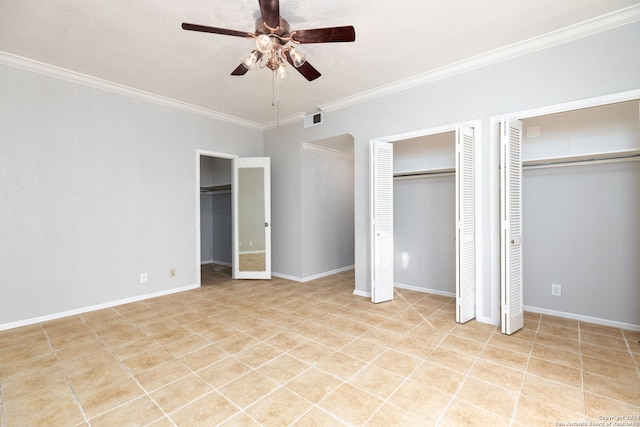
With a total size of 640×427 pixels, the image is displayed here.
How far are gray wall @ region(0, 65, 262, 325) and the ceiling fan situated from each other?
7.69 feet

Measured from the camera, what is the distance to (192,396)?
1940mm

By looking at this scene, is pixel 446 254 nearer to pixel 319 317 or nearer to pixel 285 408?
pixel 319 317

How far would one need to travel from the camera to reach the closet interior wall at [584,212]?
295 cm

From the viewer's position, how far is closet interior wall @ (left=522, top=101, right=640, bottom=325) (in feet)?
→ 9.67

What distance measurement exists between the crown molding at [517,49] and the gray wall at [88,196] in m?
2.94

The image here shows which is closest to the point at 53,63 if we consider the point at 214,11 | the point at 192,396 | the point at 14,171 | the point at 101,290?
the point at 14,171

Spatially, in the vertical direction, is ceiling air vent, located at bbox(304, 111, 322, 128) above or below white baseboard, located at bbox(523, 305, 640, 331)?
above

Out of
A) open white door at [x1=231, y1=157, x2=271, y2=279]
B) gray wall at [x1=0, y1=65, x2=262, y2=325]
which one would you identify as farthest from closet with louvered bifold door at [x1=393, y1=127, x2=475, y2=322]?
gray wall at [x1=0, y1=65, x2=262, y2=325]

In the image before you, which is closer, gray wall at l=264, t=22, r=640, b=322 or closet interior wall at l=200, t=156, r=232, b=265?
gray wall at l=264, t=22, r=640, b=322

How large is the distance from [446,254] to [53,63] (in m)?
5.24

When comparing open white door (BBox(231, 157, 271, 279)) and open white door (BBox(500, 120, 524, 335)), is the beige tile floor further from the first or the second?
open white door (BBox(231, 157, 271, 279))

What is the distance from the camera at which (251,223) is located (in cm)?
517

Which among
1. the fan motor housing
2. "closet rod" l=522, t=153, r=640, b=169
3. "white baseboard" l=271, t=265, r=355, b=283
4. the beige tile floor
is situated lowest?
the beige tile floor

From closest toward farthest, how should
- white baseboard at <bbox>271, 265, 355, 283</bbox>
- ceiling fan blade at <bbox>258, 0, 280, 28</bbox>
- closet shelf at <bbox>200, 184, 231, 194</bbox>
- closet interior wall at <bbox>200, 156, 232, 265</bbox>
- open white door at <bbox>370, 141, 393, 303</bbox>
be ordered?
ceiling fan blade at <bbox>258, 0, 280, 28</bbox>
open white door at <bbox>370, 141, 393, 303</bbox>
white baseboard at <bbox>271, 265, 355, 283</bbox>
closet shelf at <bbox>200, 184, 231, 194</bbox>
closet interior wall at <bbox>200, 156, 232, 265</bbox>
